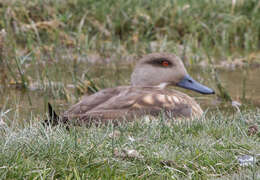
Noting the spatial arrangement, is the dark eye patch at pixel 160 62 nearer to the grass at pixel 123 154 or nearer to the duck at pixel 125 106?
the duck at pixel 125 106

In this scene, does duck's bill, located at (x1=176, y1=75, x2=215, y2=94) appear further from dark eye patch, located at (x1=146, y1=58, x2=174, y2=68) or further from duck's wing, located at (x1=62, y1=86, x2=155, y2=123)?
duck's wing, located at (x1=62, y1=86, x2=155, y2=123)

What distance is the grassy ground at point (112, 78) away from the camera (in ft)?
12.5

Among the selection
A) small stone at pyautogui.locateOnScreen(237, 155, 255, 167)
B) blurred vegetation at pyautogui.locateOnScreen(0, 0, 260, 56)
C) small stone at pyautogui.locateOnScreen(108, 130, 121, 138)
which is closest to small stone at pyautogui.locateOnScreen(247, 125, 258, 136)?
small stone at pyautogui.locateOnScreen(237, 155, 255, 167)

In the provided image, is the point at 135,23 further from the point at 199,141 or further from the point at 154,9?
the point at 199,141

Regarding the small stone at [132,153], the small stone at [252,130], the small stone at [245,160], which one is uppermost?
the small stone at [132,153]

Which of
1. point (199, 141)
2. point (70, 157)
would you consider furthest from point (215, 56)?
point (70, 157)

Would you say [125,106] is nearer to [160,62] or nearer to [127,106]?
[127,106]

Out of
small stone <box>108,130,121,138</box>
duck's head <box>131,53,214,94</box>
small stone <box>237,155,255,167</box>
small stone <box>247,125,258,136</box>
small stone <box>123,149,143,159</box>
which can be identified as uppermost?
duck's head <box>131,53,214,94</box>

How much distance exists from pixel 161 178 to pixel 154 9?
25.8ft

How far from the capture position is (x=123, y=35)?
35.9 feet

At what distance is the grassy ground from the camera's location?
3809mm

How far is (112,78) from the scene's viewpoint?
8797 millimetres

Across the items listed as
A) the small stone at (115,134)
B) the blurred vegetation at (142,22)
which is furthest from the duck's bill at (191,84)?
the blurred vegetation at (142,22)

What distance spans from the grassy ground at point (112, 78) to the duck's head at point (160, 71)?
0.73 meters
